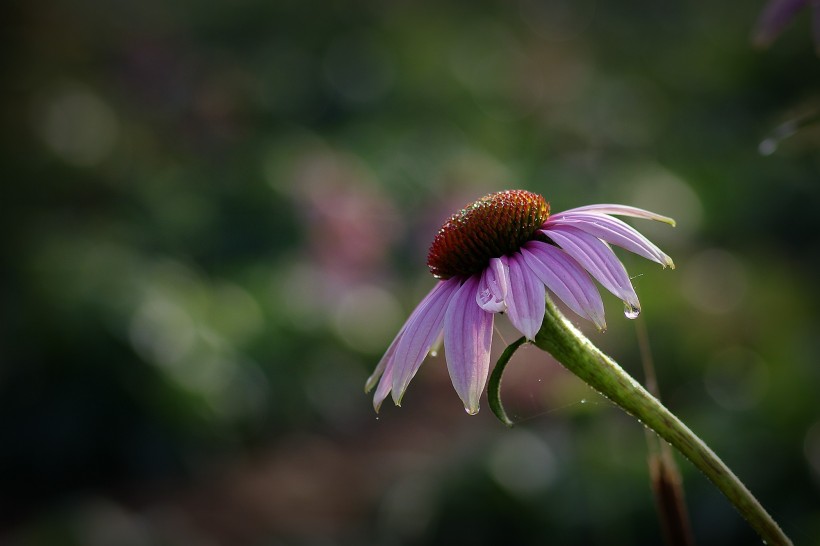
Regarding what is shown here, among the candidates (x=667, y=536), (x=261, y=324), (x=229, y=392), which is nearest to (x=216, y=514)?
(x=229, y=392)

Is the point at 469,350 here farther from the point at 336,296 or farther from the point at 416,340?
the point at 336,296

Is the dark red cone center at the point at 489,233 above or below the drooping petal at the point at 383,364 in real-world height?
above

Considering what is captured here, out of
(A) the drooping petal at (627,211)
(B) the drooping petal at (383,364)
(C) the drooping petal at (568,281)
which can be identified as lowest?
(B) the drooping petal at (383,364)

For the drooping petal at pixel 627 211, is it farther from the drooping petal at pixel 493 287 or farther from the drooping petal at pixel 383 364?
the drooping petal at pixel 383 364

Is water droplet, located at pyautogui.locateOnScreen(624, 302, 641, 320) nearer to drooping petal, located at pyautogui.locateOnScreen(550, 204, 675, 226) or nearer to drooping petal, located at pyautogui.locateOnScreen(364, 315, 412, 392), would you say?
drooping petal, located at pyautogui.locateOnScreen(550, 204, 675, 226)

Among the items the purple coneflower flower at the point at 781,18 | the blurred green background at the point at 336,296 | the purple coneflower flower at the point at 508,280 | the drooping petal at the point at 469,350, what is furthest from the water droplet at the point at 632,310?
the purple coneflower flower at the point at 781,18

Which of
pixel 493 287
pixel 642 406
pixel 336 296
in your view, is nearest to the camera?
pixel 642 406

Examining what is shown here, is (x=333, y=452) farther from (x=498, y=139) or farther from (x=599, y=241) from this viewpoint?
(x=498, y=139)

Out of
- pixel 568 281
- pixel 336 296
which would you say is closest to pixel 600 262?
pixel 568 281
